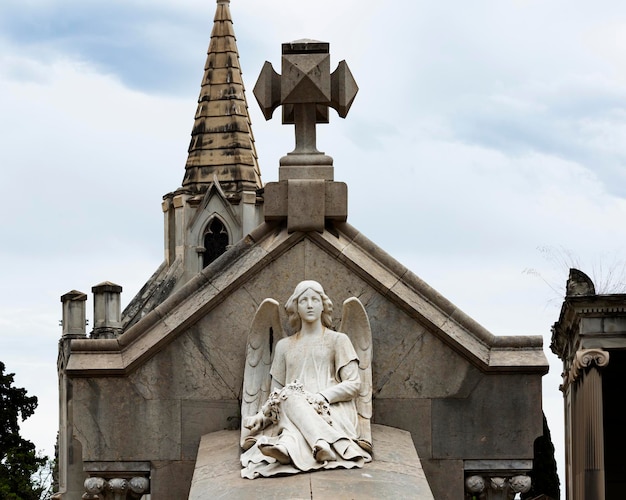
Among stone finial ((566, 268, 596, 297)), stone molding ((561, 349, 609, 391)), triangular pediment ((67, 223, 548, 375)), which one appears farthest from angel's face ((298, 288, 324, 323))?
stone molding ((561, 349, 609, 391))

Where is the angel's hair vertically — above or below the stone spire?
below

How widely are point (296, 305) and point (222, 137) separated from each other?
6077 centimetres

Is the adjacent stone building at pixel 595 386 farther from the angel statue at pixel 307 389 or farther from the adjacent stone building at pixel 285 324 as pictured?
the angel statue at pixel 307 389

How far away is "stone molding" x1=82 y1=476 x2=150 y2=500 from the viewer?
22.8m

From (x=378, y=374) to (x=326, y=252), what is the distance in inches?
48.8

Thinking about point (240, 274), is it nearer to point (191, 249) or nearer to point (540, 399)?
point (540, 399)

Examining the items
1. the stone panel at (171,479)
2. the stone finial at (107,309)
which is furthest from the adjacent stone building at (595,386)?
the stone finial at (107,309)

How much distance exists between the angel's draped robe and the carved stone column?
17.0 metres

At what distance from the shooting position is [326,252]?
22.9 meters

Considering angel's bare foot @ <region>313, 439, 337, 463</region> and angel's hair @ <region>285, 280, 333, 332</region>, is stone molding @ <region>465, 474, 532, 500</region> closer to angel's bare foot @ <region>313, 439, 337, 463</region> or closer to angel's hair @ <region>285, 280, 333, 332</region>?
angel's hair @ <region>285, 280, 333, 332</region>

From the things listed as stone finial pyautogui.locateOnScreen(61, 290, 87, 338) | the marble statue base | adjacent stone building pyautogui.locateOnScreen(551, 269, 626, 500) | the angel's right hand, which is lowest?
the marble statue base

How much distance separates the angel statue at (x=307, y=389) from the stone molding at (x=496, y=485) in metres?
1.66

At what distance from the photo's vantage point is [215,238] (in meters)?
81.1

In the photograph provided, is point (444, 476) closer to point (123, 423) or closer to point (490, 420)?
point (490, 420)
